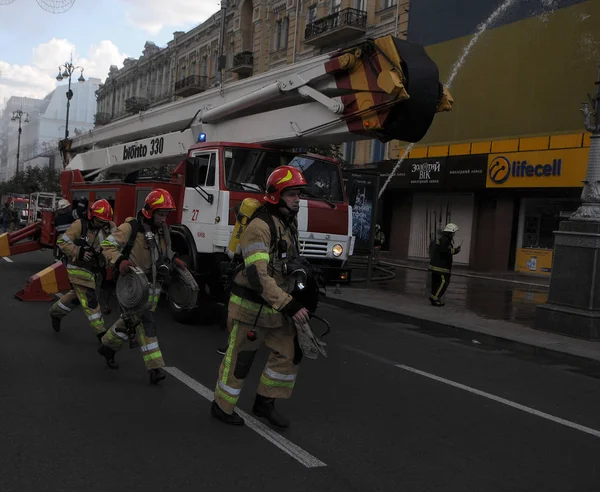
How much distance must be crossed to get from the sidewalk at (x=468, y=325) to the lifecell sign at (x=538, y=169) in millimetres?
8226

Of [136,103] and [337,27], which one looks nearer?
[337,27]

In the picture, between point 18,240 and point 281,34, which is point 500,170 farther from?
point 281,34

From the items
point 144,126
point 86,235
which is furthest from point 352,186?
point 86,235

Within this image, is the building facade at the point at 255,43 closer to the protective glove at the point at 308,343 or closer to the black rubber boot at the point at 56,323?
the black rubber boot at the point at 56,323

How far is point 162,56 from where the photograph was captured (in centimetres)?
4538

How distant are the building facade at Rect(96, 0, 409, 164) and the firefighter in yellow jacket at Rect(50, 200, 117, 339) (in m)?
16.4

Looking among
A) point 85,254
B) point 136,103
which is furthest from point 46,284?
point 136,103

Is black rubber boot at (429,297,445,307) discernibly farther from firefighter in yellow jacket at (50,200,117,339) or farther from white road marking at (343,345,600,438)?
firefighter in yellow jacket at (50,200,117,339)

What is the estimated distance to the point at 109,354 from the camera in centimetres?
621

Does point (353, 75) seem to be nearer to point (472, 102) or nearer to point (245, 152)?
point (245, 152)

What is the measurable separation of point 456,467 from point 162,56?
4526cm

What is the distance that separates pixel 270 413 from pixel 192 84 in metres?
35.2

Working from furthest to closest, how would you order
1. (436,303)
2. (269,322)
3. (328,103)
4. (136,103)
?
(136,103) < (436,303) < (328,103) < (269,322)

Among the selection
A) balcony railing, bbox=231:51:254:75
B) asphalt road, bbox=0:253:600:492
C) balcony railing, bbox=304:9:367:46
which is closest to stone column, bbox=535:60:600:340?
asphalt road, bbox=0:253:600:492
